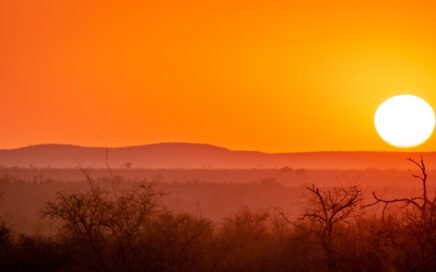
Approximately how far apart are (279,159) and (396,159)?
1004 inches

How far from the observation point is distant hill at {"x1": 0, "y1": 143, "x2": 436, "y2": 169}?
477 feet

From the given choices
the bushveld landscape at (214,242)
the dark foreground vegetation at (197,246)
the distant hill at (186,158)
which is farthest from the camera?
the distant hill at (186,158)

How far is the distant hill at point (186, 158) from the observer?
145500 mm

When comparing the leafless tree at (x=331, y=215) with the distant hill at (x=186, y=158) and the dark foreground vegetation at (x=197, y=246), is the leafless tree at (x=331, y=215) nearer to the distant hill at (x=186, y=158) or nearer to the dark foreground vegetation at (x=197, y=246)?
the dark foreground vegetation at (x=197, y=246)

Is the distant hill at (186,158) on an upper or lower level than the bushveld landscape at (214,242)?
upper

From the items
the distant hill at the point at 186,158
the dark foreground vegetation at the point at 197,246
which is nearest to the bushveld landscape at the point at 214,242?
the dark foreground vegetation at the point at 197,246

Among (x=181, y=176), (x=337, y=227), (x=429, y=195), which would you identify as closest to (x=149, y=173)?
(x=181, y=176)

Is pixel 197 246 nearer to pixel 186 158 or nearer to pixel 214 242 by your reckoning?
pixel 214 242

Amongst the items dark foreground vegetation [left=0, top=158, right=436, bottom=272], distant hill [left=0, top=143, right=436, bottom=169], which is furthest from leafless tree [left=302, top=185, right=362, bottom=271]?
distant hill [left=0, top=143, right=436, bottom=169]

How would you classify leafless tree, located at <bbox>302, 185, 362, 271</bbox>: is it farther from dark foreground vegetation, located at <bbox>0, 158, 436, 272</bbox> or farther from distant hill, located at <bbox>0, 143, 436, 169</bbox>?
distant hill, located at <bbox>0, 143, 436, 169</bbox>

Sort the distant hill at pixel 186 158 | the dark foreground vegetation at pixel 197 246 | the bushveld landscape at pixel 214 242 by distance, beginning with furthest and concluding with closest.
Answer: the distant hill at pixel 186 158 < the dark foreground vegetation at pixel 197 246 < the bushveld landscape at pixel 214 242

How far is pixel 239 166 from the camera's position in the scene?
155750 millimetres

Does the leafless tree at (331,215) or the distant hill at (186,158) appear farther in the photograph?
the distant hill at (186,158)

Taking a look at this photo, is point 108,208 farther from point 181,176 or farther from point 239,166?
point 239,166
